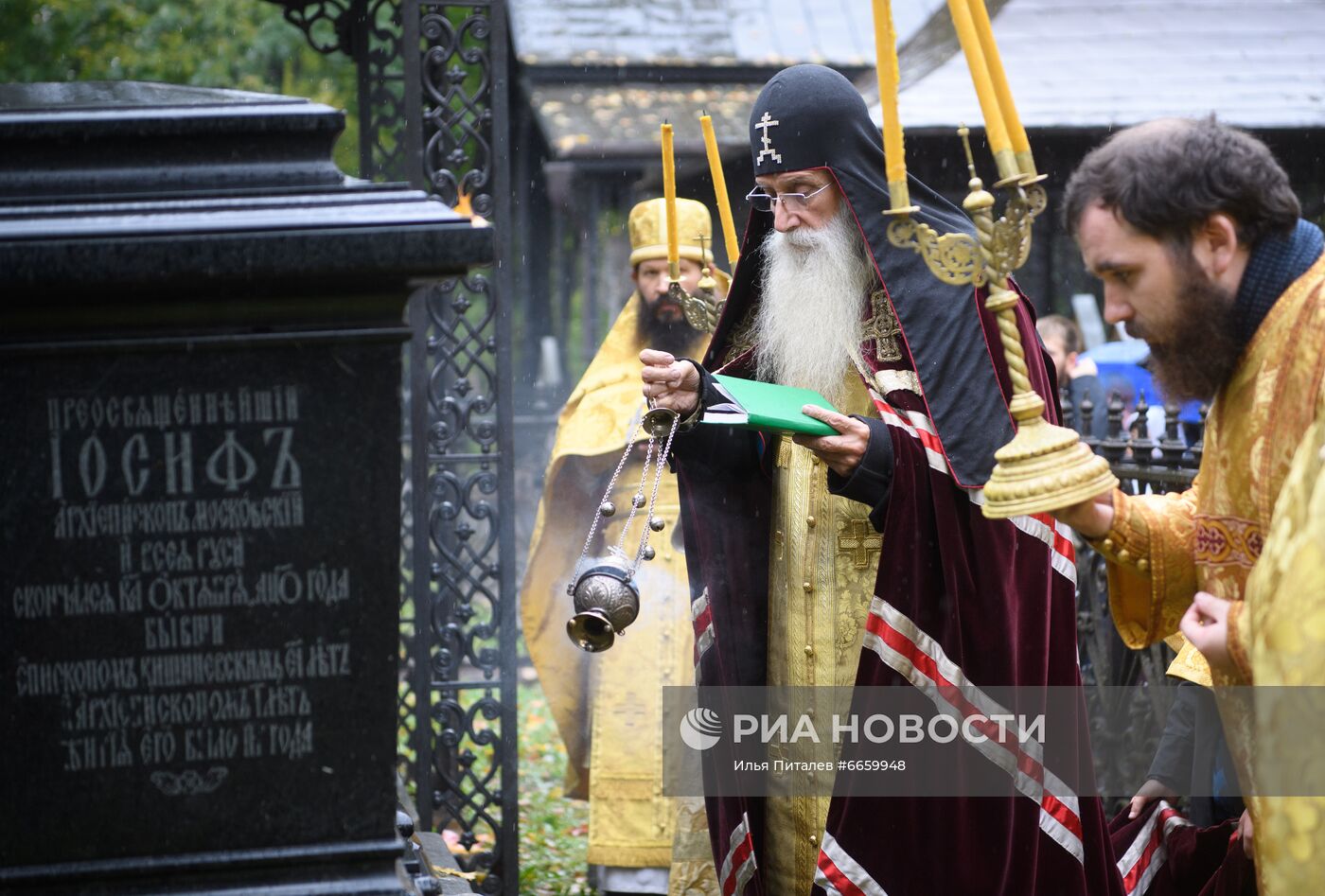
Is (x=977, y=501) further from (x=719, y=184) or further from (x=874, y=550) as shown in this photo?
(x=719, y=184)

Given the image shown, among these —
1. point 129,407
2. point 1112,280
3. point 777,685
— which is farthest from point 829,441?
point 129,407

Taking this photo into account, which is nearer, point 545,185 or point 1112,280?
point 1112,280

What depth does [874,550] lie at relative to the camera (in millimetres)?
4387

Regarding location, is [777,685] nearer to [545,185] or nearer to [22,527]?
[22,527]

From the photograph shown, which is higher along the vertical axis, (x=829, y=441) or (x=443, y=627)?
(x=829, y=441)

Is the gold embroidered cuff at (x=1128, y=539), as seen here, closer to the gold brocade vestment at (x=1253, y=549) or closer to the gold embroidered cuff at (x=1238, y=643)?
the gold brocade vestment at (x=1253, y=549)

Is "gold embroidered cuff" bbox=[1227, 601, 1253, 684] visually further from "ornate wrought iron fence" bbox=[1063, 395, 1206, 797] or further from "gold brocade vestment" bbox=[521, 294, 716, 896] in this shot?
"gold brocade vestment" bbox=[521, 294, 716, 896]

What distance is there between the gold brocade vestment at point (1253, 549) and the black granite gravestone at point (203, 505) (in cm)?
140

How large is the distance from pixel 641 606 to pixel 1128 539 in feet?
11.2

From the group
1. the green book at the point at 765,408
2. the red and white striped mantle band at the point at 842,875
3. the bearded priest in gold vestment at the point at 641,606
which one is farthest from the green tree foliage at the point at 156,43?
the red and white striped mantle band at the point at 842,875

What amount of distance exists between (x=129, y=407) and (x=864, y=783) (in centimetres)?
212

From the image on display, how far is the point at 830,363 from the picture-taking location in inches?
175

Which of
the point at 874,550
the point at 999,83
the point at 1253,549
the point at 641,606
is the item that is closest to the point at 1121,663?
the point at 641,606

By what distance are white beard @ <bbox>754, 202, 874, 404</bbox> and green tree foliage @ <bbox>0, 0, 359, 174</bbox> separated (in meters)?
13.7
